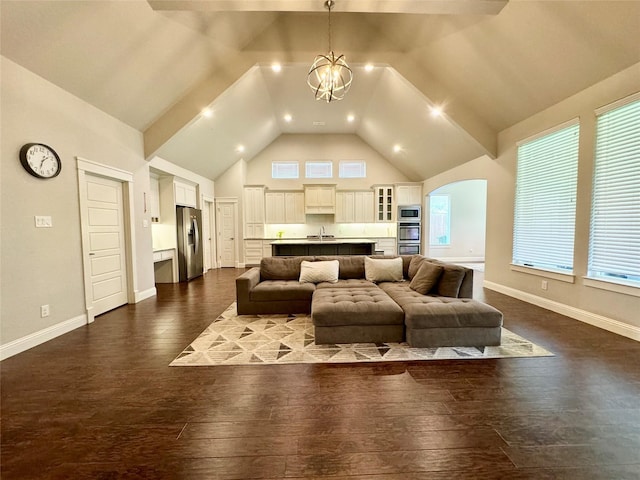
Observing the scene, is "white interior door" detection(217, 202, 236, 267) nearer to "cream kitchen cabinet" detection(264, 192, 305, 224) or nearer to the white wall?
"cream kitchen cabinet" detection(264, 192, 305, 224)

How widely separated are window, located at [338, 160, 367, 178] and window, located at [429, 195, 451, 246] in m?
2.83

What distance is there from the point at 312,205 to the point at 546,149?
5734 mm

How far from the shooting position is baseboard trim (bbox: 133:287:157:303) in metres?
4.44

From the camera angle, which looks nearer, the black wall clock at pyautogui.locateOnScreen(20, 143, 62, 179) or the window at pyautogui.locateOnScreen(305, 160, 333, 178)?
the black wall clock at pyautogui.locateOnScreen(20, 143, 62, 179)

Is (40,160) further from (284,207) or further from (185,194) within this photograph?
(284,207)

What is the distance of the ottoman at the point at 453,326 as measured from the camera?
8.64ft

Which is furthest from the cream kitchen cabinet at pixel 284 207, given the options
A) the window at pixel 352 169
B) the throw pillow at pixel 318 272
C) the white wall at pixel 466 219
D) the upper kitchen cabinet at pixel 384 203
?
the white wall at pixel 466 219

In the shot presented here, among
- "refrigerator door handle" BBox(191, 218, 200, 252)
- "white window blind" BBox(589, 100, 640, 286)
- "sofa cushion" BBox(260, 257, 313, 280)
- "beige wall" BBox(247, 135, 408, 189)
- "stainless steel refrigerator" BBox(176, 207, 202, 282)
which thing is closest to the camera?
"white window blind" BBox(589, 100, 640, 286)

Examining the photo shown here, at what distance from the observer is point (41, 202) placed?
2906mm

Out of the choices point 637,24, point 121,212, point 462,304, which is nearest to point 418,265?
point 462,304

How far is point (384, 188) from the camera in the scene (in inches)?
336

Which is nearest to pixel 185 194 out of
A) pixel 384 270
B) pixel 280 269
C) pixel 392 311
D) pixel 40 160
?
pixel 40 160

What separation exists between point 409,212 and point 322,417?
7.55 m

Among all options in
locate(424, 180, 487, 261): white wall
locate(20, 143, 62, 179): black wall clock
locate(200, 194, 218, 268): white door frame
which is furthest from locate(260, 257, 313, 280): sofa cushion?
locate(424, 180, 487, 261): white wall
